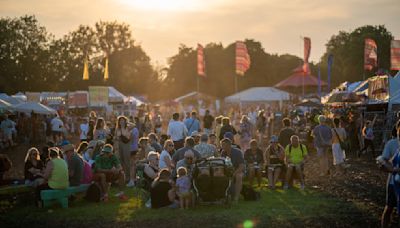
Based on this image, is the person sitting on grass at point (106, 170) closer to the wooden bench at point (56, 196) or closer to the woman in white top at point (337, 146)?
the wooden bench at point (56, 196)

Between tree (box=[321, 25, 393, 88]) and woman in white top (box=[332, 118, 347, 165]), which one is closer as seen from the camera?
woman in white top (box=[332, 118, 347, 165])

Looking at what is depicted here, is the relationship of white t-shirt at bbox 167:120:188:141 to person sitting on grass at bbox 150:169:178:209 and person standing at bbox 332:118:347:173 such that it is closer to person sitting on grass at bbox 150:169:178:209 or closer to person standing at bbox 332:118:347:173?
person standing at bbox 332:118:347:173

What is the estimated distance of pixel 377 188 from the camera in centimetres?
1462

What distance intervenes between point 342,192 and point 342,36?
87367mm

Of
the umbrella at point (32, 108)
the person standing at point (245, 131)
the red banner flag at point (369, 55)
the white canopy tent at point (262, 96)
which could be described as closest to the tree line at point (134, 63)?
the white canopy tent at point (262, 96)

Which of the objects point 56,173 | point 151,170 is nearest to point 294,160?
point 151,170

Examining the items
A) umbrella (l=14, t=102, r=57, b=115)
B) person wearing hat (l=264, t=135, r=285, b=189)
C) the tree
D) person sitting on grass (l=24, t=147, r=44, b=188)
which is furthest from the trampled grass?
the tree

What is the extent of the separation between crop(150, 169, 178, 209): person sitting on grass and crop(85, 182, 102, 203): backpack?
1.74 m

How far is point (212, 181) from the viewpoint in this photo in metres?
12.2

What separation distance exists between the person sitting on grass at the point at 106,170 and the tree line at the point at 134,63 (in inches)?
2179

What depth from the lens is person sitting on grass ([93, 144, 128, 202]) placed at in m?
13.8

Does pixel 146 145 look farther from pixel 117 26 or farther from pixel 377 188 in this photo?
pixel 117 26

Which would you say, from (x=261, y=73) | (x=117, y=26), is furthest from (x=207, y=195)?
(x=117, y=26)

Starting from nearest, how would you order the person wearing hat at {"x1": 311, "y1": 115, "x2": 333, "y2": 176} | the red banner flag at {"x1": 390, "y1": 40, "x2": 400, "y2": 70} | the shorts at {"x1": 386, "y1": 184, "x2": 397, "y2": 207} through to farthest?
the shorts at {"x1": 386, "y1": 184, "x2": 397, "y2": 207}, the person wearing hat at {"x1": 311, "y1": 115, "x2": 333, "y2": 176}, the red banner flag at {"x1": 390, "y1": 40, "x2": 400, "y2": 70}
